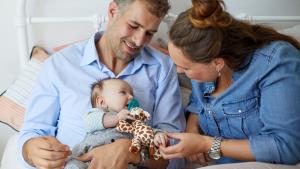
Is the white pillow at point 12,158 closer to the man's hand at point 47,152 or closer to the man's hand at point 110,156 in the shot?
the man's hand at point 47,152

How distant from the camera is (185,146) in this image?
1240 millimetres

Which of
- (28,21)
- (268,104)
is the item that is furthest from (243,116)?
(28,21)

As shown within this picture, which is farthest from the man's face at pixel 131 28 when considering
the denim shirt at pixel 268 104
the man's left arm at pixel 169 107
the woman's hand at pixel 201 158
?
the woman's hand at pixel 201 158

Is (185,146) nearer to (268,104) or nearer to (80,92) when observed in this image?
(268,104)

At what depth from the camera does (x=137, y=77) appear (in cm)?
160

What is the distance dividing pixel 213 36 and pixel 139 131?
41 cm

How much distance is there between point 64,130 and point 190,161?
1.80 ft

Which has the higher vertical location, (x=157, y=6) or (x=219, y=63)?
(x=157, y=6)

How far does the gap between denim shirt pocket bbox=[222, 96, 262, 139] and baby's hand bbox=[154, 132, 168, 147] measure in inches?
11.5

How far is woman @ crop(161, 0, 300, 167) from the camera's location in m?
1.19

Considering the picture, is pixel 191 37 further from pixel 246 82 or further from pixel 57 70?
pixel 57 70

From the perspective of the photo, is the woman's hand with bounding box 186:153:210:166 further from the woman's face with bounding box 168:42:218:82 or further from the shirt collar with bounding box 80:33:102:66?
the shirt collar with bounding box 80:33:102:66

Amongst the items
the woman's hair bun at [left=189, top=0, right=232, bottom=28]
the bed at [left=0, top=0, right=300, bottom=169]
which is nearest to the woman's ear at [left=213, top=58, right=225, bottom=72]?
the woman's hair bun at [left=189, top=0, right=232, bottom=28]

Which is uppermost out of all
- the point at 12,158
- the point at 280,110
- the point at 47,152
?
the point at 280,110
